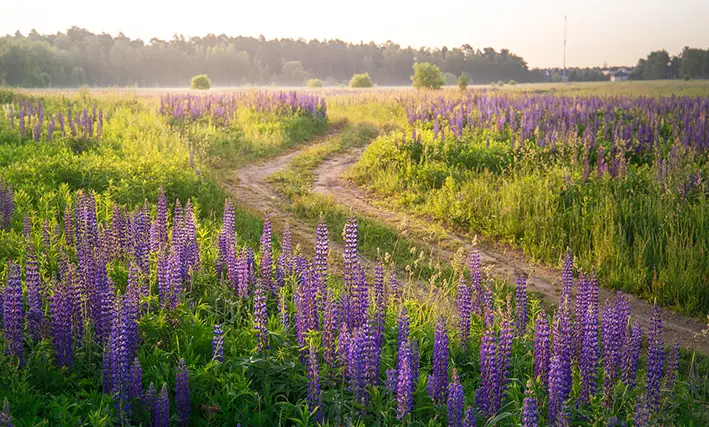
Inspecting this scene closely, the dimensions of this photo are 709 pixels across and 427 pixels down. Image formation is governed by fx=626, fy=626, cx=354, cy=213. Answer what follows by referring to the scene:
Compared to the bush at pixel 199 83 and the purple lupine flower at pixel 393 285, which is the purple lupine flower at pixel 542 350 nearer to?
the purple lupine flower at pixel 393 285

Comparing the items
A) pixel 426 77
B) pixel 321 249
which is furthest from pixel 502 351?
pixel 426 77

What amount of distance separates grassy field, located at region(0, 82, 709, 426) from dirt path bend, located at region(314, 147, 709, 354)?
291 millimetres

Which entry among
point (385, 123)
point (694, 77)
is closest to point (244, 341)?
point (385, 123)

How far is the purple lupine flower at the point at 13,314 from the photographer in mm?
4328

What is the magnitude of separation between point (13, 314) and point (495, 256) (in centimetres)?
665

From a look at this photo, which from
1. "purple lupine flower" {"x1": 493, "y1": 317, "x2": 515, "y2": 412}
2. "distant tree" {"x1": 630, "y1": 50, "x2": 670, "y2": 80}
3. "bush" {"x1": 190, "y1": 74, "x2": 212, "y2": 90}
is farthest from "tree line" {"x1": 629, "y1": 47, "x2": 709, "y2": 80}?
"purple lupine flower" {"x1": 493, "y1": 317, "x2": 515, "y2": 412}

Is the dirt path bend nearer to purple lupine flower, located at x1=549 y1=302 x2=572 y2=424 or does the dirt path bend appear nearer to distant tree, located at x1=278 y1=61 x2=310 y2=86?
purple lupine flower, located at x1=549 y1=302 x2=572 y2=424

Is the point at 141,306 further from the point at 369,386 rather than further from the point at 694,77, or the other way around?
the point at 694,77

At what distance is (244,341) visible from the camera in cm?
512

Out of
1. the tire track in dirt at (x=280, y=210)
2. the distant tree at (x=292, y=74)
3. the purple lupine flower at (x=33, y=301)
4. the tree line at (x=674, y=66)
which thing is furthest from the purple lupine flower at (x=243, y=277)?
the distant tree at (x=292, y=74)

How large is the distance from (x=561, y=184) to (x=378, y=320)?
702cm

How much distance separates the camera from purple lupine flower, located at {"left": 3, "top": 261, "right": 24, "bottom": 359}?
14.2 feet

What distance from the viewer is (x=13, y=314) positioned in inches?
171

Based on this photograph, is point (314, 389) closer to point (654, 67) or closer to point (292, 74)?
point (654, 67)
